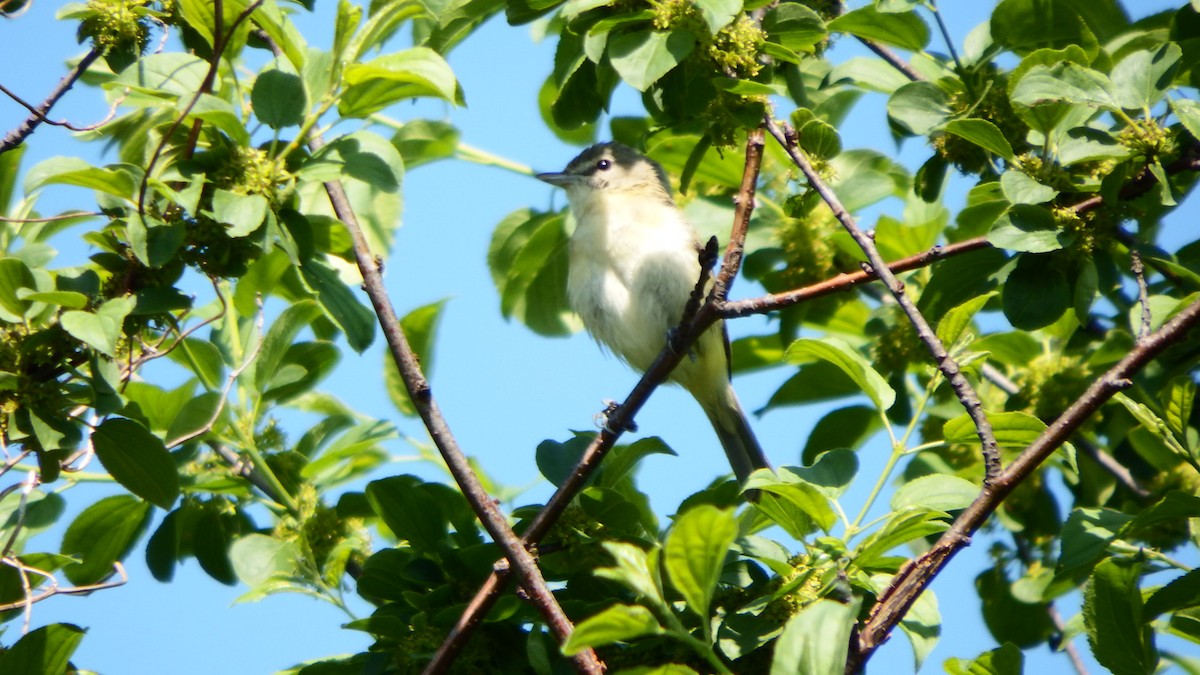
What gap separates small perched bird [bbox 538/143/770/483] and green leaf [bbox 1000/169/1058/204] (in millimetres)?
1953

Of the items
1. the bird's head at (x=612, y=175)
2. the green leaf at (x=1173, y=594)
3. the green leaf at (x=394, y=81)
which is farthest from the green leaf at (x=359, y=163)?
the bird's head at (x=612, y=175)

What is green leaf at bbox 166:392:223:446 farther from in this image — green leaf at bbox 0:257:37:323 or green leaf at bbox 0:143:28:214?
green leaf at bbox 0:143:28:214

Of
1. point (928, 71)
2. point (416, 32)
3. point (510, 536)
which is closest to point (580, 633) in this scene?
point (510, 536)

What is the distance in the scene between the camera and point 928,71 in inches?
128

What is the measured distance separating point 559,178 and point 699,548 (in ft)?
11.1

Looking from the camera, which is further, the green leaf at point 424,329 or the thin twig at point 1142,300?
the green leaf at point 424,329

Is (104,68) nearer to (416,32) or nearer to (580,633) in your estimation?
(416,32)

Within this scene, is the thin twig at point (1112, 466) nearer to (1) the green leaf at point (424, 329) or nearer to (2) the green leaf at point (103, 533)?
(1) the green leaf at point (424, 329)

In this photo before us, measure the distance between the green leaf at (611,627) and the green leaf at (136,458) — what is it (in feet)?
4.24

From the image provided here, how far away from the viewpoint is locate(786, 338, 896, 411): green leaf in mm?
2562

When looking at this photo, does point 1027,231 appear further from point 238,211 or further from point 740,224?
point 238,211

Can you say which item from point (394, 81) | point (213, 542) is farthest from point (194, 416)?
point (394, 81)

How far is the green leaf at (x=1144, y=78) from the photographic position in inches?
107

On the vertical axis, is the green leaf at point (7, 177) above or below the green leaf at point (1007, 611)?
above
